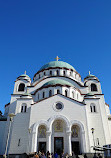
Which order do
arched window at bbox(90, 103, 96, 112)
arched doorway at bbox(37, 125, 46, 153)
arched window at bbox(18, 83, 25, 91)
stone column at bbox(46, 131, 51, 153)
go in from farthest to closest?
arched window at bbox(18, 83, 25, 91)
arched window at bbox(90, 103, 96, 112)
arched doorway at bbox(37, 125, 46, 153)
stone column at bbox(46, 131, 51, 153)

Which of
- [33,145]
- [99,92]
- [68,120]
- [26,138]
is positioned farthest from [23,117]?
[99,92]

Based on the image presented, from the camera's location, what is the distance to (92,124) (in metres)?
19.1

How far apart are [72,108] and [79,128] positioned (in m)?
2.71

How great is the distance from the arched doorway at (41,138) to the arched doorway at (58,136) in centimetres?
120

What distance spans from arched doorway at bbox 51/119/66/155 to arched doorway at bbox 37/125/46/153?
3.94ft

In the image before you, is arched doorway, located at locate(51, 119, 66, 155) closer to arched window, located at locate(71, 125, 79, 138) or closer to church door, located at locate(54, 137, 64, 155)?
church door, located at locate(54, 137, 64, 155)

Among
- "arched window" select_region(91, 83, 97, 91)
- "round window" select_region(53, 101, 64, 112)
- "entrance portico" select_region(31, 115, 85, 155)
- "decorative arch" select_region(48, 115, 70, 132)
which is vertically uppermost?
"arched window" select_region(91, 83, 97, 91)

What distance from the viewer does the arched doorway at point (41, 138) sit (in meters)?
17.6

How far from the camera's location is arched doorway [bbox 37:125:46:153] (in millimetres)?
17594

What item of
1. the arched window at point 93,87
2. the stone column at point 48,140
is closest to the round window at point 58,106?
the stone column at point 48,140

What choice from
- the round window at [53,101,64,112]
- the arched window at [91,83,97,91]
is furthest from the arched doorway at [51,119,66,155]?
the arched window at [91,83,97,91]

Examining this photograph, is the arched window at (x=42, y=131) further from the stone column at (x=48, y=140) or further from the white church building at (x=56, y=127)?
the stone column at (x=48, y=140)

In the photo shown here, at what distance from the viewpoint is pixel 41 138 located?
18.1m

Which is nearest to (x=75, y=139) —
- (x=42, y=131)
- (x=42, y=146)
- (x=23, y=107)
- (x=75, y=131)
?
(x=75, y=131)
